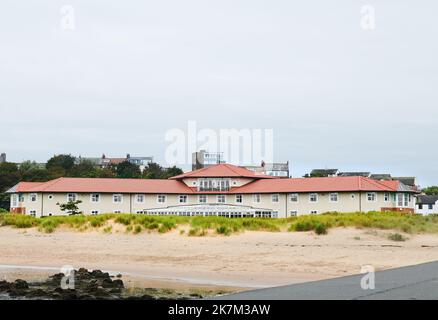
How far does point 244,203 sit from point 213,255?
48105mm

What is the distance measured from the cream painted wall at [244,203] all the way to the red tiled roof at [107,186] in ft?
1.99

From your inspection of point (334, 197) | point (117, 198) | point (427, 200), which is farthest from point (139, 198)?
point (427, 200)

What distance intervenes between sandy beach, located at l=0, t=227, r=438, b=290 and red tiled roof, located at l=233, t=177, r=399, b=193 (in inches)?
1318

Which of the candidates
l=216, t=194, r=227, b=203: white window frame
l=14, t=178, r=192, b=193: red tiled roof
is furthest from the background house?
l=14, t=178, r=192, b=193: red tiled roof

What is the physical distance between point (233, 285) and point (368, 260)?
28.6ft

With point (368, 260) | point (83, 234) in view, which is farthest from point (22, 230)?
point (368, 260)

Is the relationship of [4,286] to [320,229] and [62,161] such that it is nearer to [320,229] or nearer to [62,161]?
[320,229]

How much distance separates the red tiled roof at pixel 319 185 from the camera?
70.2m

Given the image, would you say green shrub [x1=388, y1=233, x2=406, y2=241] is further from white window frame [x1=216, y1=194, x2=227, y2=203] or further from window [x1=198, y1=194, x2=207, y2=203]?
window [x1=198, y1=194, x2=207, y2=203]

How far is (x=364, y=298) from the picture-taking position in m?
8.62

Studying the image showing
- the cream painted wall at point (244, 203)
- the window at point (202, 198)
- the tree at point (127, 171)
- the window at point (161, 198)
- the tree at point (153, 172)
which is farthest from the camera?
the tree at point (127, 171)

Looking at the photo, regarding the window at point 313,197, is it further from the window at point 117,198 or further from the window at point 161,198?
the window at point 117,198

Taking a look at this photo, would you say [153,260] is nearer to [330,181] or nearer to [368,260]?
[368,260]

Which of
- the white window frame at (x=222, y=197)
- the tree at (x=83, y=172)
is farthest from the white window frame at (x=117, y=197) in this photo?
the tree at (x=83, y=172)
